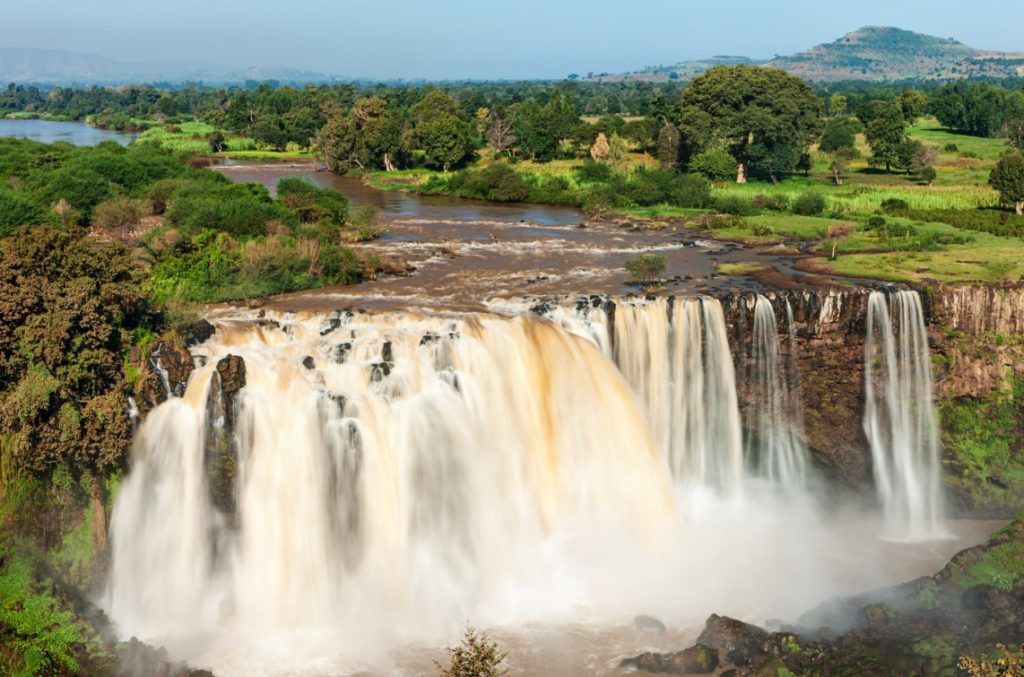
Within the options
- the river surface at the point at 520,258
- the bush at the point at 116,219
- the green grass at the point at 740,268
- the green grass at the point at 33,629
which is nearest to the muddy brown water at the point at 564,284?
the river surface at the point at 520,258

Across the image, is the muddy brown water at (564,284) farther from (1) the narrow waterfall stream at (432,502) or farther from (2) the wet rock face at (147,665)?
(2) the wet rock face at (147,665)

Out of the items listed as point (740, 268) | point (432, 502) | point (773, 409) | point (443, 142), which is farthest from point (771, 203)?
point (432, 502)

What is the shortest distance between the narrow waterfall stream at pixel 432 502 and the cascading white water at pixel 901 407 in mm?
2623

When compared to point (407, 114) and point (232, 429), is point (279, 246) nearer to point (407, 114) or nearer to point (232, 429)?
point (232, 429)

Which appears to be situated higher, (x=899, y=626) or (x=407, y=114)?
(x=407, y=114)

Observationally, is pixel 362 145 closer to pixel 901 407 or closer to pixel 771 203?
pixel 771 203

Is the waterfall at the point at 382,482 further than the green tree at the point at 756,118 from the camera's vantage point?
No

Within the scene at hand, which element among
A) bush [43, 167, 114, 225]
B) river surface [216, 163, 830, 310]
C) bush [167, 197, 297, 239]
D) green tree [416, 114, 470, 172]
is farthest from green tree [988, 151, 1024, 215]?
bush [43, 167, 114, 225]

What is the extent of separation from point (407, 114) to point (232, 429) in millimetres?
87378

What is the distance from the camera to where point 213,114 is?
133 metres

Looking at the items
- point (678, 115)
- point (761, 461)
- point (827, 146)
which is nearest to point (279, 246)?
point (761, 461)

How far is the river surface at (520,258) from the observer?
2956 centimetres

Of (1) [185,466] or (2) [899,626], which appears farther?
(1) [185,466]

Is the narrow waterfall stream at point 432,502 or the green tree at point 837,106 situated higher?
the green tree at point 837,106
